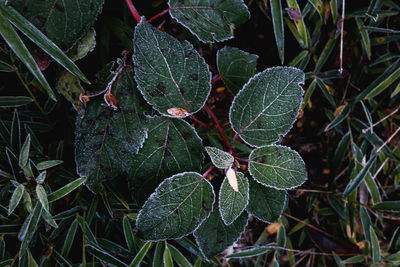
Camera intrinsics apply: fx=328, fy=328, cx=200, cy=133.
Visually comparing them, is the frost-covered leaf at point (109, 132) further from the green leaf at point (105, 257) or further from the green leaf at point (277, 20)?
the green leaf at point (277, 20)

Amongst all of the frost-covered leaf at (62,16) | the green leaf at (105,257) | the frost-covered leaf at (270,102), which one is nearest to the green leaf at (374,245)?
the frost-covered leaf at (270,102)

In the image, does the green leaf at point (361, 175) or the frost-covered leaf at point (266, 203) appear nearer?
the frost-covered leaf at point (266, 203)

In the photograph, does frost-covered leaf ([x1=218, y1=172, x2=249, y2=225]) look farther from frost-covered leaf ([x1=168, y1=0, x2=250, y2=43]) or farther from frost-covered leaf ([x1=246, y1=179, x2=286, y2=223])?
frost-covered leaf ([x1=168, y1=0, x2=250, y2=43])

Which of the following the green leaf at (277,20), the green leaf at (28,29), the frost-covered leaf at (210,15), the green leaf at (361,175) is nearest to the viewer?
the green leaf at (28,29)

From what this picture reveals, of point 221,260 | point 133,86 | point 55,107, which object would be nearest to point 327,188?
point 221,260

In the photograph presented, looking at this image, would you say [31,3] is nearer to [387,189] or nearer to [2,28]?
[2,28]

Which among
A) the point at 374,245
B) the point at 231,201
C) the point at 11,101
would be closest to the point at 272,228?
the point at 374,245

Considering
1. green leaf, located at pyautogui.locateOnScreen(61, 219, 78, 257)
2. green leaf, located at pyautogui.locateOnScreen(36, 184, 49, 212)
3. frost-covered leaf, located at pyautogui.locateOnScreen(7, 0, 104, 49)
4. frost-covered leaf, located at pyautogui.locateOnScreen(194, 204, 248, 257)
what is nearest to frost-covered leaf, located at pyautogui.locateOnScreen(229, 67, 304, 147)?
frost-covered leaf, located at pyautogui.locateOnScreen(194, 204, 248, 257)

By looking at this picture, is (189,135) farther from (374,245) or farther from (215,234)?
(374,245)
